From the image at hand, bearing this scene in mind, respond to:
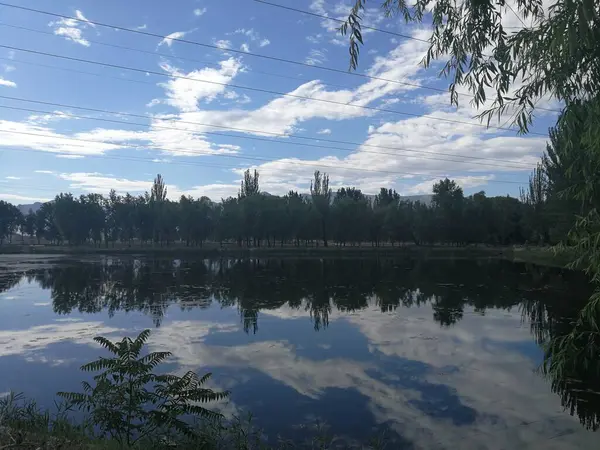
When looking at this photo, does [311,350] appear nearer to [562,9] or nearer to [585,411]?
[585,411]

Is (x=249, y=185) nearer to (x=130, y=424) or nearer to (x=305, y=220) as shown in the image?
(x=305, y=220)

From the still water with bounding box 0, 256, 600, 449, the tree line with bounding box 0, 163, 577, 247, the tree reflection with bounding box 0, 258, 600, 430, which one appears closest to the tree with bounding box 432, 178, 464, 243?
the tree line with bounding box 0, 163, 577, 247

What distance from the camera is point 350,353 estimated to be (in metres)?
13.4

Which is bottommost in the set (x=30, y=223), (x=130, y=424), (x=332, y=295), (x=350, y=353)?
(x=350, y=353)

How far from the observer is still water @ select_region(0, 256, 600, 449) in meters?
8.59

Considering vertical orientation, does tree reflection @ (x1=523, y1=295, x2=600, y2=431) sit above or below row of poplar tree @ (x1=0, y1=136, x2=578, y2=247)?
below

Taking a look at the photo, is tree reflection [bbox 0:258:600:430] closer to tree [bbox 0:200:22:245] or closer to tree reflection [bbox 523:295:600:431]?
tree reflection [bbox 523:295:600:431]

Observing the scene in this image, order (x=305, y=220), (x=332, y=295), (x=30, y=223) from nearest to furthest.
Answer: (x=332, y=295)
(x=305, y=220)
(x=30, y=223)

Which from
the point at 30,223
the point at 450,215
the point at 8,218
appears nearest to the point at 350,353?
the point at 450,215

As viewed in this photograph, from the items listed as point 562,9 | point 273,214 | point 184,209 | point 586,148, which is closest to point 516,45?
point 562,9

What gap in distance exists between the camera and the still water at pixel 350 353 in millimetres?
8594

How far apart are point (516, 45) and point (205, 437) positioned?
619cm

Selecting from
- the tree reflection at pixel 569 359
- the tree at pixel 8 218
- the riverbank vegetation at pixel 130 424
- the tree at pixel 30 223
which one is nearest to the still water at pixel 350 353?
the tree reflection at pixel 569 359

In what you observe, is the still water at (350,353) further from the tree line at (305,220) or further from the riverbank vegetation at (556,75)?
the tree line at (305,220)
